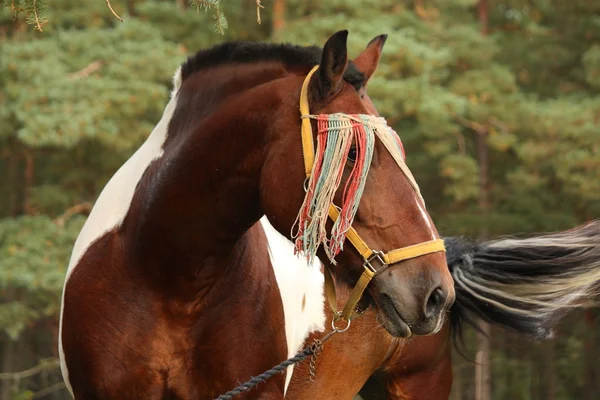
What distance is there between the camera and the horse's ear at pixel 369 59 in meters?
3.22

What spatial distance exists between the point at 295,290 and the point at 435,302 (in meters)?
1.21

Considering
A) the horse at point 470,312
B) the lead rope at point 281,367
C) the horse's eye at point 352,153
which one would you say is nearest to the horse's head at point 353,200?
the horse's eye at point 352,153

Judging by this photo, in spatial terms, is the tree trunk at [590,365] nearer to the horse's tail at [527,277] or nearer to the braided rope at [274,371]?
the horse's tail at [527,277]

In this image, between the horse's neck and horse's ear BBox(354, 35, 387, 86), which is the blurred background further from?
the horse's neck

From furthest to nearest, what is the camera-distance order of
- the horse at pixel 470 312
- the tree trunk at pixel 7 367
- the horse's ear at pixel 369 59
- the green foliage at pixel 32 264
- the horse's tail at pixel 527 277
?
the tree trunk at pixel 7 367, the green foliage at pixel 32 264, the horse's tail at pixel 527 277, the horse at pixel 470 312, the horse's ear at pixel 369 59

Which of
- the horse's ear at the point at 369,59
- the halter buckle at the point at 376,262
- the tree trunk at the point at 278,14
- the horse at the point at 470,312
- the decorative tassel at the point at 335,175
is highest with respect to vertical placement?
the horse's ear at the point at 369,59

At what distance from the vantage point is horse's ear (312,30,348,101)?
9.40 feet

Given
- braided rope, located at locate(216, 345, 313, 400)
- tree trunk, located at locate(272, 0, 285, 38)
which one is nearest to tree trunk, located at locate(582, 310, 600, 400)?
tree trunk, located at locate(272, 0, 285, 38)

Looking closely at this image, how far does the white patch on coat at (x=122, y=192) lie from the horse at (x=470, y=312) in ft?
2.70

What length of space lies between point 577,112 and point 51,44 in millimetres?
9061

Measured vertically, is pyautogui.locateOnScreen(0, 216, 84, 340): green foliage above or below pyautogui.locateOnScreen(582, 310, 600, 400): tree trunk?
above

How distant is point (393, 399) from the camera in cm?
506

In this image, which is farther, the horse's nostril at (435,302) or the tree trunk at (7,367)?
the tree trunk at (7,367)

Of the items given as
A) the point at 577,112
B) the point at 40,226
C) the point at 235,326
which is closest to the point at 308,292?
the point at 235,326
